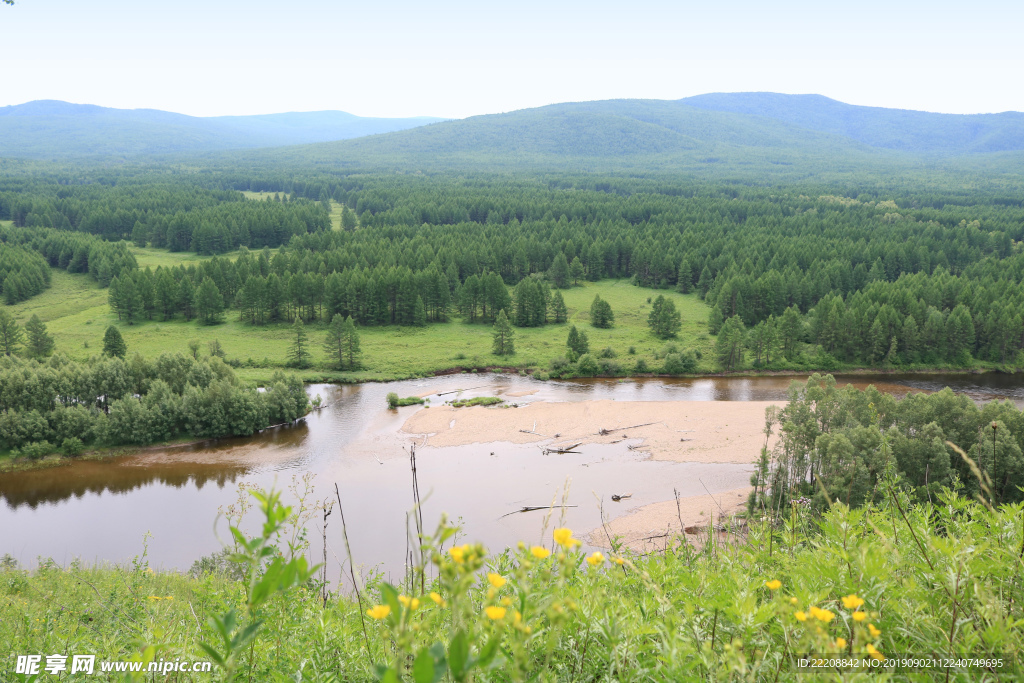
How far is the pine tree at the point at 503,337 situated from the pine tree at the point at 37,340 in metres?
32.8

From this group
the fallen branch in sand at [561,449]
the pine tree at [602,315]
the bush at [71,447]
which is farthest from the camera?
the pine tree at [602,315]

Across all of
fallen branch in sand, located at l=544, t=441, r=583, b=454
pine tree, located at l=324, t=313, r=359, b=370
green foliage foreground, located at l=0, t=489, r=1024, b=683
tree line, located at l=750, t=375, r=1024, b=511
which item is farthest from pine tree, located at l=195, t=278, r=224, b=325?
green foliage foreground, located at l=0, t=489, r=1024, b=683

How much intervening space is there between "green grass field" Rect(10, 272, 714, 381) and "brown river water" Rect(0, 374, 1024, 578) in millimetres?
10378

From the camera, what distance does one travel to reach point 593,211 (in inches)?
4045

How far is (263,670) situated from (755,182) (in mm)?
179456

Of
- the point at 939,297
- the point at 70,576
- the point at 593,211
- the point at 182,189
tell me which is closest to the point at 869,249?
the point at 939,297

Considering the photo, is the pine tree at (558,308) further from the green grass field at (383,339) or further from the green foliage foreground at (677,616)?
the green foliage foreground at (677,616)

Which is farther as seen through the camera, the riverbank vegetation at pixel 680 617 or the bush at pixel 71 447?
the bush at pixel 71 447

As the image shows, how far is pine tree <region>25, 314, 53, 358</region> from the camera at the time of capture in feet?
151

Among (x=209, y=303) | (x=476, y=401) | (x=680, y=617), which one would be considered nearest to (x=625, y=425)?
(x=476, y=401)

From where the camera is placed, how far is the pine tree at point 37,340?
46.1 m

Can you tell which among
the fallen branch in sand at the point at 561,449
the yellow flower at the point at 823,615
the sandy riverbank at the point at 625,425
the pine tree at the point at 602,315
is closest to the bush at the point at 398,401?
the sandy riverbank at the point at 625,425

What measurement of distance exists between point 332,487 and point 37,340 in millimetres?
34390

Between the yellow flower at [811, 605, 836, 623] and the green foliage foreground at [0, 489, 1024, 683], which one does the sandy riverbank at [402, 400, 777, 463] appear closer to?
the green foliage foreground at [0, 489, 1024, 683]
